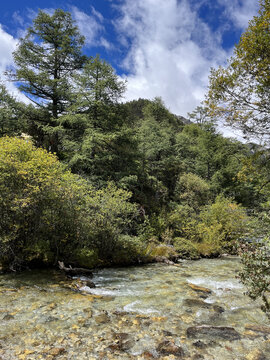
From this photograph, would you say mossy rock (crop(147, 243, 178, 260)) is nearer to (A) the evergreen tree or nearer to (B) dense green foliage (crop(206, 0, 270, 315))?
(B) dense green foliage (crop(206, 0, 270, 315))

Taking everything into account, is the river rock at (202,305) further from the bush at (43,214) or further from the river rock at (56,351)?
the bush at (43,214)

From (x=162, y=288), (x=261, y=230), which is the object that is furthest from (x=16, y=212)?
(x=261, y=230)

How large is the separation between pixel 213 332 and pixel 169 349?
1.44 m

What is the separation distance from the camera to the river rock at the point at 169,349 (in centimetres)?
475

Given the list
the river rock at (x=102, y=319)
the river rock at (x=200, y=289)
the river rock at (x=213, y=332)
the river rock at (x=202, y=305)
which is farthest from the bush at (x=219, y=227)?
the river rock at (x=102, y=319)

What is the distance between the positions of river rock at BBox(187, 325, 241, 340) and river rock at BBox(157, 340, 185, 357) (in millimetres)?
626

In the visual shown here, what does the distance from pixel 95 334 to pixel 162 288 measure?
169 inches

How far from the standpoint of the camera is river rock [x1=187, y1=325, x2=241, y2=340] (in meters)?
5.43

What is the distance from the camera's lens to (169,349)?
192 inches

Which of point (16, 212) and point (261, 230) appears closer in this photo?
point (261, 230)

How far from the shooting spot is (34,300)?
7.03 meters

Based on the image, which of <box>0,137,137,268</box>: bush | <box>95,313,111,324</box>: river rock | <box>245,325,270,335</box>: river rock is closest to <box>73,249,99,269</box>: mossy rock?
<box>0,137,137,268</box>: bush

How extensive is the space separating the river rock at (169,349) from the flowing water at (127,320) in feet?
0.07

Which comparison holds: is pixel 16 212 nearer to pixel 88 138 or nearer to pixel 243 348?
pixel 243 348
